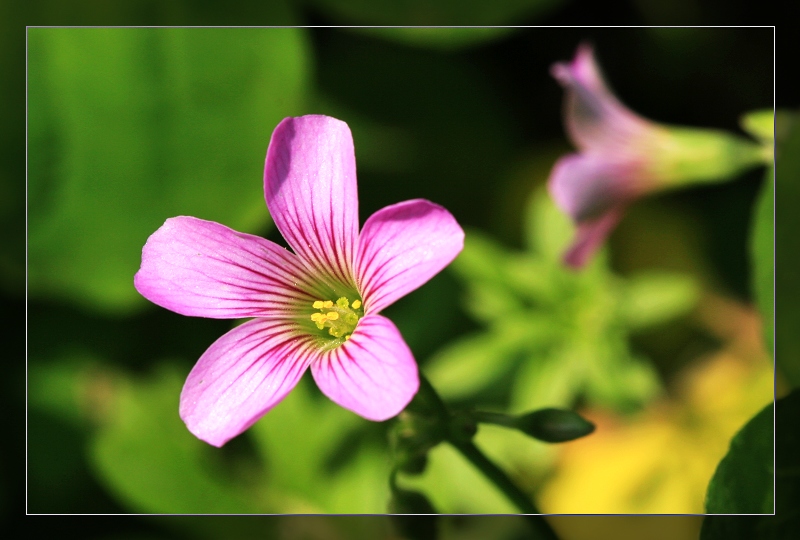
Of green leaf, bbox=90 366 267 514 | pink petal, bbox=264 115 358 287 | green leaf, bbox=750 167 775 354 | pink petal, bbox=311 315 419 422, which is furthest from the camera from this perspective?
green leaf, bbox=90 366 267 514

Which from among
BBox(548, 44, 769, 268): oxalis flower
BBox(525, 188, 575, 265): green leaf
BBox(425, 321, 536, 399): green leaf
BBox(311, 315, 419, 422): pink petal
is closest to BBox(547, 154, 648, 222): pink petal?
BBox(548, 44, 769, 268): oxalis flower

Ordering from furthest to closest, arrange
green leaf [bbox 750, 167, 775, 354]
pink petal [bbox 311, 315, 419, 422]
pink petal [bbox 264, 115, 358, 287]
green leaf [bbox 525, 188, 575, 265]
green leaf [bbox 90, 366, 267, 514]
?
green leaf [bbox 525, 188, 575, 265]
green leaf [bbox 90, 366, 267, 514]
green leaf [bbox 750, 167, 775, 354]
pink petal [bbox 264, 115, 358, 287]
pink petal [bbox 311, 315, 419, 422]

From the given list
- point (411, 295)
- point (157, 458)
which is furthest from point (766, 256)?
point (157, 458)

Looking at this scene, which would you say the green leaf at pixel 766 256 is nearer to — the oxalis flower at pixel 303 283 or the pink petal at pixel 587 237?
the pink petal at pixel 587 237

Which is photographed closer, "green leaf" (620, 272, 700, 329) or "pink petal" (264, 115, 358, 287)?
"pink petal" (264, 115, 358, 287)

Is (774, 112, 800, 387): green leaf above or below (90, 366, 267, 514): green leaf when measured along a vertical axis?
above

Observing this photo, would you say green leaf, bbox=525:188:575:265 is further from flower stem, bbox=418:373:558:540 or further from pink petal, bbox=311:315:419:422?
pink petal, bbox=311:315:419:422

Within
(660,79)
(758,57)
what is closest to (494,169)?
(660,79)

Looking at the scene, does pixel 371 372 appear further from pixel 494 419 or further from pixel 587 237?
pixel 587 237
